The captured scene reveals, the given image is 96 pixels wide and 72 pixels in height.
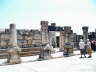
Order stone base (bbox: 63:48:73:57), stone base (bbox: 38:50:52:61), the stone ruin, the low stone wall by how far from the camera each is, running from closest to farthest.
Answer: the stone ruin
stone base (bbox: 38:50:52:61)
the low stone wall
stone base (bbox: 63:48:73:57)

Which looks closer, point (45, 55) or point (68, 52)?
point (45, 55)

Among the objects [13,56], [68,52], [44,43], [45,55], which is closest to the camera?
[13,56]

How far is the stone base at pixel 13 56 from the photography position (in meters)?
9.93

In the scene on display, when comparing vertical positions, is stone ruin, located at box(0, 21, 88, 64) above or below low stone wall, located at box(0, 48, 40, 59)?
above

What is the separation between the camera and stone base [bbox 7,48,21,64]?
9930mm

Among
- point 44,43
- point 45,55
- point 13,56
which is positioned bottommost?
point 45,55

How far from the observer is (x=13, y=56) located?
393 inches

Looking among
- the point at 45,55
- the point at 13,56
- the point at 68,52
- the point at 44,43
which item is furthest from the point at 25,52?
the point at 13,56

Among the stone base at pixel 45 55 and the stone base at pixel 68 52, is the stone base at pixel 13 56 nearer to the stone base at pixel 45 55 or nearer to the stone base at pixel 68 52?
the stone base at pixel 45 55

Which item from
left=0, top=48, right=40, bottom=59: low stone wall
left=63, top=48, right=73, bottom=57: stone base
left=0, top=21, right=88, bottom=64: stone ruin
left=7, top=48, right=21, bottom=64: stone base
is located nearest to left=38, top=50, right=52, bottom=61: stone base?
left=0, top=21, right=88, bottom=64: stone ruin

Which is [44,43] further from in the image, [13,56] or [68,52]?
[68,52]

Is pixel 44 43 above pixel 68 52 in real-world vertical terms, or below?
above

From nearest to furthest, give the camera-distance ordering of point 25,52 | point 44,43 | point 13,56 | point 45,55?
point 13,56 → point 45,55 → point 44,43 → point 25,52

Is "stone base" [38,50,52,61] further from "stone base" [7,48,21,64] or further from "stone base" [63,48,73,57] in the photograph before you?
"stone base" [63,48,73,57]
